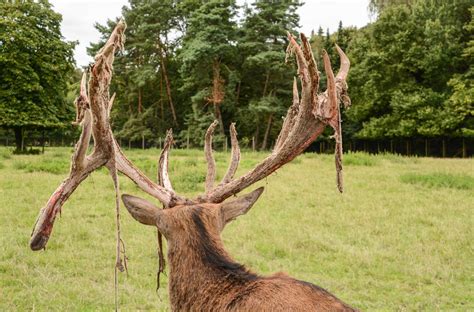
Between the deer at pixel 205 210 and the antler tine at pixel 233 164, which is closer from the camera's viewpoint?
the deer at pixel 205 210

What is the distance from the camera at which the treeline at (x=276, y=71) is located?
33969 millimetres

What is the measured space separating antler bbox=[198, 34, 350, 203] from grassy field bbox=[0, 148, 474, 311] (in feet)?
0.92

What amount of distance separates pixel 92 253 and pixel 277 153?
4771mm

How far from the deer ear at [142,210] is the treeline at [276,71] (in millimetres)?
Answer: 30445

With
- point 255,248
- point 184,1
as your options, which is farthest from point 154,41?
point 255,248

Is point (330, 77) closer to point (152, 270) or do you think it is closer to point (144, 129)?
point (152, 270)

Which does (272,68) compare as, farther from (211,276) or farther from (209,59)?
(211,276)

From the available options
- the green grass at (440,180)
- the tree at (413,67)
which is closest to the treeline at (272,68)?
the tree at (413,67)

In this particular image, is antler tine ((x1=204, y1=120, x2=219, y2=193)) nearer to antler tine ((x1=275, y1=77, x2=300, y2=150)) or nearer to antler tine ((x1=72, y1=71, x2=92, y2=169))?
antler tine ((x1=275, y1=77, x2=300, y2=150))

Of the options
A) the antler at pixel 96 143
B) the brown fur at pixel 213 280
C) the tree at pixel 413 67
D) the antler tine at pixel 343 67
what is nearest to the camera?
the brown fur at pixel 213 280

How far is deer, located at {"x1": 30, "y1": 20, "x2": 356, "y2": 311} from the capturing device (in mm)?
2406

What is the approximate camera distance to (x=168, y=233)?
2.75m

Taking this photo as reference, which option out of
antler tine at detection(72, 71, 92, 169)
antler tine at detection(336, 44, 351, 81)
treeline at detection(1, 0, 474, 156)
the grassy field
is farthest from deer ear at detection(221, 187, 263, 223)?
treeline at detection(1, 0, 474, 156)

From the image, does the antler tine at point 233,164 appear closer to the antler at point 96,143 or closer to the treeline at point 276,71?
the antler at point 96,143
